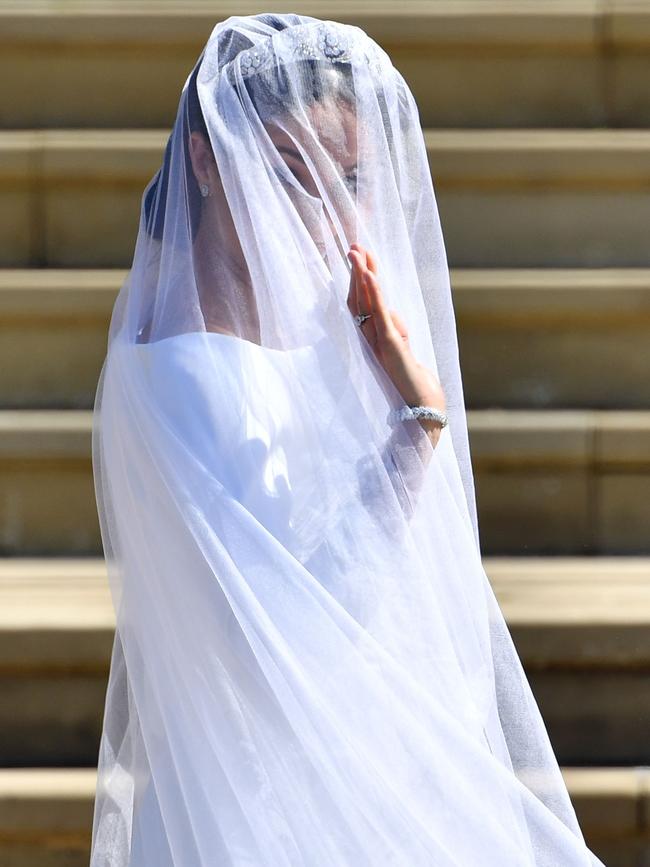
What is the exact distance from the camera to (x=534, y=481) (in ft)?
10.4

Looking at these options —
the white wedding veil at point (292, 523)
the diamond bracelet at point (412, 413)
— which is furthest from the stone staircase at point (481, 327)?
the diamond bracelet at point (412, 413)

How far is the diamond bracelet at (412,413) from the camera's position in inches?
68.2

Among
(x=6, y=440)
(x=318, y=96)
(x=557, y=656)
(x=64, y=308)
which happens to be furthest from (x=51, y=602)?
(x=318, y=96)

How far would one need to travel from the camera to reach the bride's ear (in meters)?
1.79

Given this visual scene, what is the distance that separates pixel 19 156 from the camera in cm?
366

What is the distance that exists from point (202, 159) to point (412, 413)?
0.45 m

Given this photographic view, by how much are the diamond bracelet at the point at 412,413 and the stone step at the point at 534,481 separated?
142 cm

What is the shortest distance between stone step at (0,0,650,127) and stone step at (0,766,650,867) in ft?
6.51

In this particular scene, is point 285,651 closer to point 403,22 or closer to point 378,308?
point 378,308

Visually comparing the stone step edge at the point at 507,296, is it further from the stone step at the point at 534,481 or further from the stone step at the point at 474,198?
the stone step at the point at 534,481

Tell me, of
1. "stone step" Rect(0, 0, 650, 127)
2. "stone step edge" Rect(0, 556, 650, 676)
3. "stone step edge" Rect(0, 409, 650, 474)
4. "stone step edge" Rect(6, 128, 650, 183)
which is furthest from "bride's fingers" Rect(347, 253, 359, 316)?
"stone step" Rect(0, 0, 650, 127)

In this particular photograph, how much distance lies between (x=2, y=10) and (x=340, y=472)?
275 cm

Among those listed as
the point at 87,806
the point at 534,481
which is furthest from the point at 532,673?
the point at 87,806

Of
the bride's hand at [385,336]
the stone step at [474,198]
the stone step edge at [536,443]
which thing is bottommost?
the stone step edge at [536,443]
